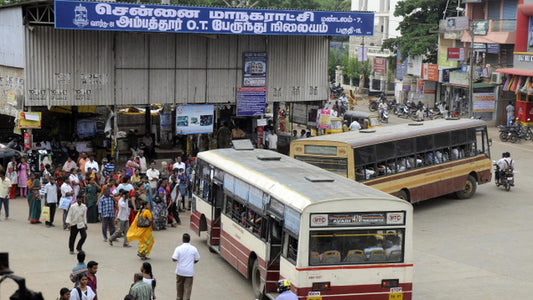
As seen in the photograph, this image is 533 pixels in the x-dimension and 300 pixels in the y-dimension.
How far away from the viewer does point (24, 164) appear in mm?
22484

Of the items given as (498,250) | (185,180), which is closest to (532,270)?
(498,250)

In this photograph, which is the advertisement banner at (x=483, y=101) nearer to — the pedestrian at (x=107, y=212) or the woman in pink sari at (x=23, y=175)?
the woman in pink sari at (x=23, y=175)

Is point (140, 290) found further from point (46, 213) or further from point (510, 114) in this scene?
point (510, 114)

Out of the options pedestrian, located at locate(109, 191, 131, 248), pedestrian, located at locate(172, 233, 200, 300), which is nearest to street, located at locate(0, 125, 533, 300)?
pedestrian, located at locate(109, 191, 131, 248)

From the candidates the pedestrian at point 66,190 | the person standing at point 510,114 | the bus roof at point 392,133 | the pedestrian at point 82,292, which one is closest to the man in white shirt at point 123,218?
the pedestrian at point 66,190

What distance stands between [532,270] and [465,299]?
2.94m

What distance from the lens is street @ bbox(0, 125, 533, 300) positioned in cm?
1517

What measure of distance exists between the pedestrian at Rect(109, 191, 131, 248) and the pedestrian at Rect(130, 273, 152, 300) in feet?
20.1

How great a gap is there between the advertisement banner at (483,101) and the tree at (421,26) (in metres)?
9.45

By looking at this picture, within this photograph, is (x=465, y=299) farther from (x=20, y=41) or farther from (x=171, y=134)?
(x=171, y=134)

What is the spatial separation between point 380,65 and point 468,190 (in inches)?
1505

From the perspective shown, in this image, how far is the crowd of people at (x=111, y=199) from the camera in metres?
16.6

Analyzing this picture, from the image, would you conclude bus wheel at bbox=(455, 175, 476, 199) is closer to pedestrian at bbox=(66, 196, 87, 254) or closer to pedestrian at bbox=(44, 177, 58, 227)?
pedestrian at bbox=(44, 177, 58, 227)

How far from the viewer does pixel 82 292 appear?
11.2 meters
